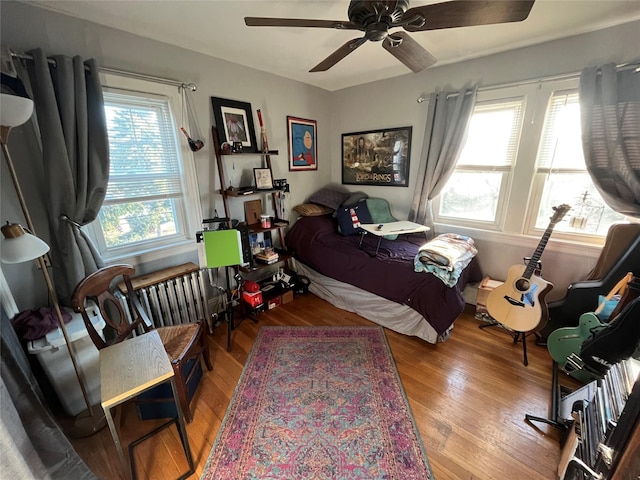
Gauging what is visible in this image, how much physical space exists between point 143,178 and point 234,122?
983mm

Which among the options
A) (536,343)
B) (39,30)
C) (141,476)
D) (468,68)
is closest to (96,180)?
(39,30)

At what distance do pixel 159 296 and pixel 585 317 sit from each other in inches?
Result: 118

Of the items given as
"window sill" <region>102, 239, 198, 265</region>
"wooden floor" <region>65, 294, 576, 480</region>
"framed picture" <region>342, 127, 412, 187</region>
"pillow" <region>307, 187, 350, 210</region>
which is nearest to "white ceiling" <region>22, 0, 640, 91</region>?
"framed picture" <region>342, 127, 412, 187</region>

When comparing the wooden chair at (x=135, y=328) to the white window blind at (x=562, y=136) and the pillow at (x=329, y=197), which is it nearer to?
the pillow at (x=329, y=197)

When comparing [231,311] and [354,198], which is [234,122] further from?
[231,311]

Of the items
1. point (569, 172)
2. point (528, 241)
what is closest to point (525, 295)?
point (528, 241)

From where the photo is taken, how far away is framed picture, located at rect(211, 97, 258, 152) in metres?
2.34

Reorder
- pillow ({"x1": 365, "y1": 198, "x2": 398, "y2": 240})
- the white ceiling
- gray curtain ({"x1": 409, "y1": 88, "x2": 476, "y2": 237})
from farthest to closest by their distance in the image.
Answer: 1. pillow ({"x1": 365, "y1": 198, "x2": 398, "y2": 240})
2. gray curtain ({"x1": 409, "y1": 88, "x2": 476, "y2": 237})
3. the white ceiling

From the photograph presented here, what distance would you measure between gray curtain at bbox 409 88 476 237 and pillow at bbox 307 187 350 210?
92 cm

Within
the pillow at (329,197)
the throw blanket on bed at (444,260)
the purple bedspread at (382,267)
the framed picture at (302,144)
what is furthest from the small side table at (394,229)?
the framed picture at (302,144)

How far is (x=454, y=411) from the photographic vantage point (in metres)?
1.59

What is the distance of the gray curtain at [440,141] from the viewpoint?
243 centimetres

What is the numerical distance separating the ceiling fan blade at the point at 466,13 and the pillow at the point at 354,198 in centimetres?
189

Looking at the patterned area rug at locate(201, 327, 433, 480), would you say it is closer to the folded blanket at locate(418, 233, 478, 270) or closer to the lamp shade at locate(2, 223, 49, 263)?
the folded blanket at locate(418, 233, 478, 270)
